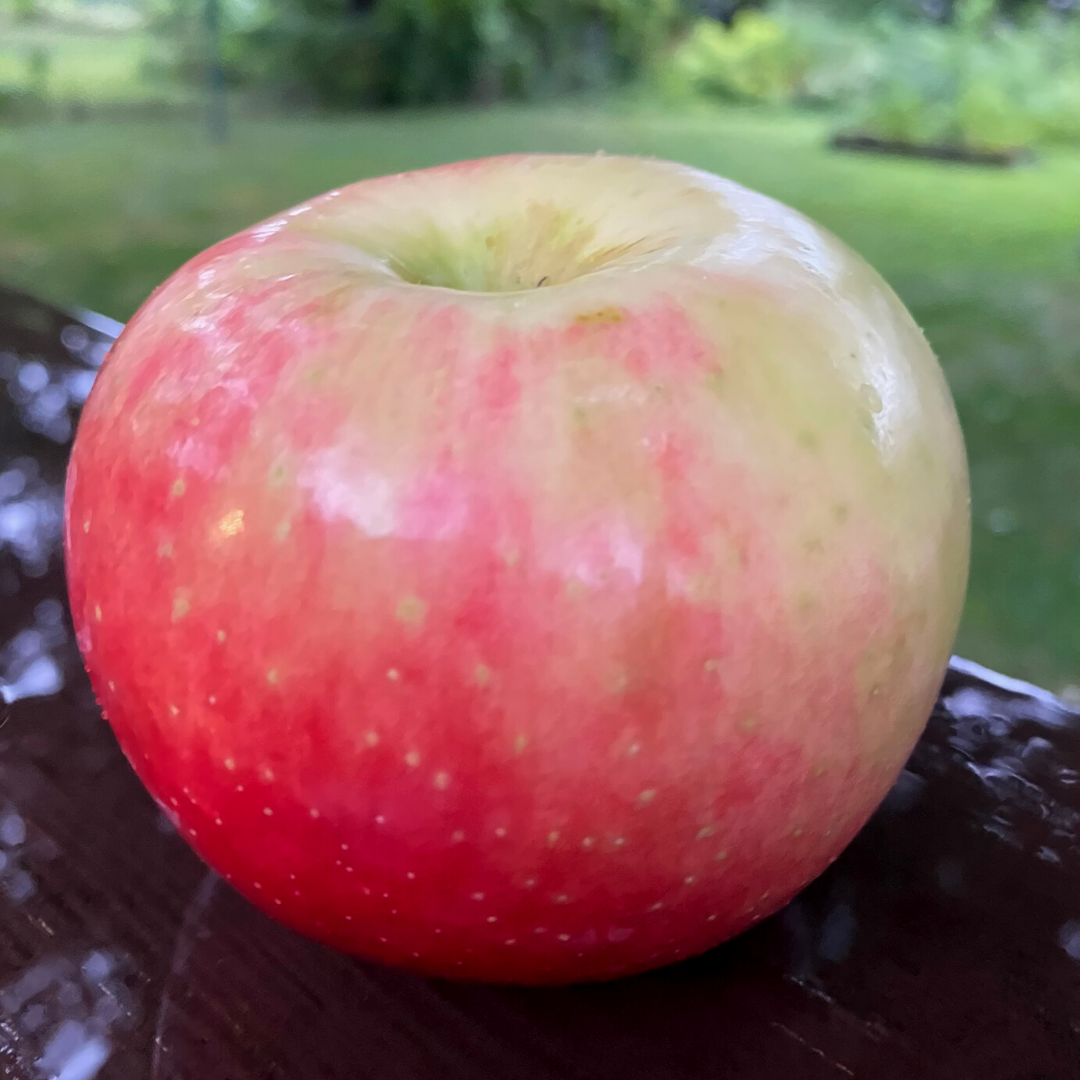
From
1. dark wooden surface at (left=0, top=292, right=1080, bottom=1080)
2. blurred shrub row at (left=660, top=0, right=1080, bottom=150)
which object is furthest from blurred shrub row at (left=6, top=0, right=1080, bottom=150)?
dark wooden surface at (left=0, top=292, right=1080, bottom=1080)

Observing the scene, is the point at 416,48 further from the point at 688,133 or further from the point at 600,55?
the point at 688,133

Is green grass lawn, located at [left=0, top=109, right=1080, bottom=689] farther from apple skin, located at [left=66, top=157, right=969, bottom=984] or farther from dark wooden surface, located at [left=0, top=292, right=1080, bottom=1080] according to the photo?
apple skin, located at [left=66, top=157, right=969, bottom=984]

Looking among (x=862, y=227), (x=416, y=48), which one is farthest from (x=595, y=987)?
(x=416, y=48)

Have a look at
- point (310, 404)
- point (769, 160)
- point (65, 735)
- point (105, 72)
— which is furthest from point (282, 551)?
point (105, 72)

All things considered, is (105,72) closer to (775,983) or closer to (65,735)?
(65,735)

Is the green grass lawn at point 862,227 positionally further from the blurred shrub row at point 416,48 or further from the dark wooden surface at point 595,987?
the dark wooden surface at point 595,987
